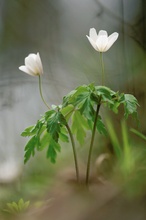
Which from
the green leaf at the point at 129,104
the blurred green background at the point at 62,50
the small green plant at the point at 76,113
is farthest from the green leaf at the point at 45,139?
the green leaf at the point at 129,104

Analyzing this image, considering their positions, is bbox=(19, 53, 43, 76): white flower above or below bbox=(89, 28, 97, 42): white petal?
below

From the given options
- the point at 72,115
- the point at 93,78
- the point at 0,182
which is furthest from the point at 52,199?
the point at 93,78

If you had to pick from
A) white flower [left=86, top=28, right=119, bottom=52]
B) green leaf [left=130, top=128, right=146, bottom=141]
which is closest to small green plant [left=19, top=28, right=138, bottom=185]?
white flower [left=86, top=28, right=119, bottom=52]

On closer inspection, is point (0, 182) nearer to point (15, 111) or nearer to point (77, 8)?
point (15, 111)

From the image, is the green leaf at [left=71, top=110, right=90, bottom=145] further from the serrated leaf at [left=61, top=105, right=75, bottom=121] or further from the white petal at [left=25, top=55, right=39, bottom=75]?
the white petal at [left=25, top=55, right=39, bottom=75]

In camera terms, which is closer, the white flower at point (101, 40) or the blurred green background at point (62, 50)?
the white flower at point (101, 40)

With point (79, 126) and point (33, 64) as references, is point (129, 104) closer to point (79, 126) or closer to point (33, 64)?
point (79, 126)

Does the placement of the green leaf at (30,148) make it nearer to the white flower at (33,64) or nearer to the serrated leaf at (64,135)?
the serrated leaf at (64,135)
